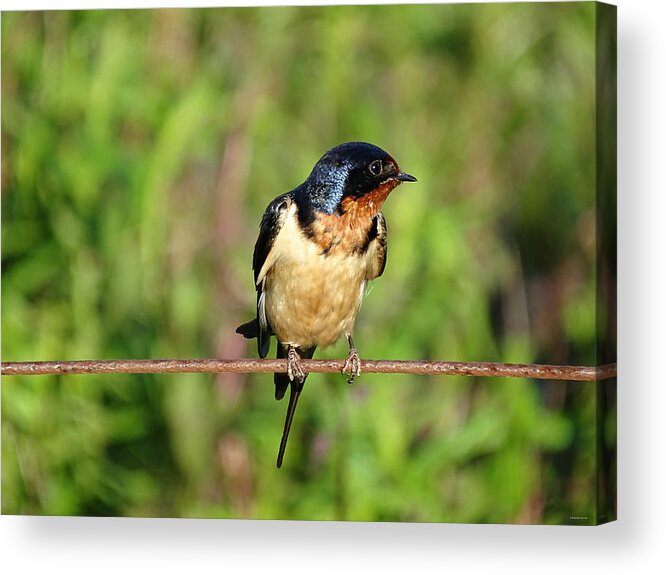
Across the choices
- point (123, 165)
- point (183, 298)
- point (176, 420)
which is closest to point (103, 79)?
point (123, 165)

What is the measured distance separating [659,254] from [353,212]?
0.81 m

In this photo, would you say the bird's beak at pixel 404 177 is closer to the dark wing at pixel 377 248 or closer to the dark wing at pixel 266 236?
the dark wing at pixel 377 248

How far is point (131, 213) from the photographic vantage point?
12.9 ft

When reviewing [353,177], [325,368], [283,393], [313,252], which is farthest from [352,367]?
[353,177]

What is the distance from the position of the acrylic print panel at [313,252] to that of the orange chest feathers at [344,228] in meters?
0.01

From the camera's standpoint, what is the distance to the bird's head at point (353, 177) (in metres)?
3.77

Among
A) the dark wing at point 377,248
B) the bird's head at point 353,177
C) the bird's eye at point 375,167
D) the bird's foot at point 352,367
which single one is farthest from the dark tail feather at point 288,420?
the bird's eye at point 375,167

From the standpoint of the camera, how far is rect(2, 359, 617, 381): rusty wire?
347cm

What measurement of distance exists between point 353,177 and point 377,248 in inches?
8.1

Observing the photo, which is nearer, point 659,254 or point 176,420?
point 659,254

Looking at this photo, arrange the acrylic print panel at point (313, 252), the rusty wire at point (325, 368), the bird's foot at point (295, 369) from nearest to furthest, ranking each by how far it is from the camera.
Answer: the rusty wire at point (325, 368)
the acrylic print panel at point (313, 252)
the bird's foot at point (295, 369)

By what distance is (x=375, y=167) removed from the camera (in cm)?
378

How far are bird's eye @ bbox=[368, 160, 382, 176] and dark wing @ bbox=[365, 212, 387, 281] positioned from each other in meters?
0.12

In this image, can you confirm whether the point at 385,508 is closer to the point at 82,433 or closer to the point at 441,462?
the point at 441,462
